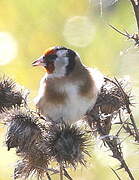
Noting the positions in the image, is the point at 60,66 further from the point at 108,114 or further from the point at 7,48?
the point at 7,48

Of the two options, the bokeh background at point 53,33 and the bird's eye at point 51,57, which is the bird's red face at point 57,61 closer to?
the bird's eye at point 51,57

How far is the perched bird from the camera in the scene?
8.52 feet

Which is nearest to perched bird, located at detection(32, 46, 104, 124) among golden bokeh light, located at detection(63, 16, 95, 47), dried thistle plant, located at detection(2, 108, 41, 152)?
dried thistle plant, located at detection(2, 108, 41, 152)

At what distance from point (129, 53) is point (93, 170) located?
1191 millimetres

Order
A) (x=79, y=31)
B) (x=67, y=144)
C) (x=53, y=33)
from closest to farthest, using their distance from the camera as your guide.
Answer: (x=67, y=144)
(x=53, y=33)
(x=79, y=31)

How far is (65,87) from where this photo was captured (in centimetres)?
261

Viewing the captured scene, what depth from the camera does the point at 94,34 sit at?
4074mm

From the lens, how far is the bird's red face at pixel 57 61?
8.68ft

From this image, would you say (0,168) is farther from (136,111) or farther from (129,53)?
(129,53)

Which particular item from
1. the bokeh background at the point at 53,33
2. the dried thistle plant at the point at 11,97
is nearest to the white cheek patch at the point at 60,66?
the dried thistle plant at the point at 11,97

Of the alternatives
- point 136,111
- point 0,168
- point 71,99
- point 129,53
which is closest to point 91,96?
point 71,99

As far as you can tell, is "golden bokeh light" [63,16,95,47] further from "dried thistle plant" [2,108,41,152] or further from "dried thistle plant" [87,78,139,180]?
"dried thistle plant" [2,108,41,152]

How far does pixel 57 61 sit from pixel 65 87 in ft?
0.33

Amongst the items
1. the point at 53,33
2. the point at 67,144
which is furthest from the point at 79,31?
the point at 67,144
